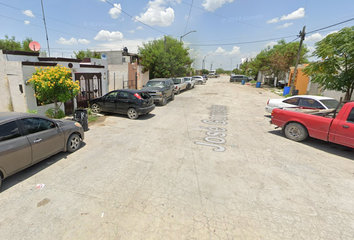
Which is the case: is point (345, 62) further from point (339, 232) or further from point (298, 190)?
point (339, 232)

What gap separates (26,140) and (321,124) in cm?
826

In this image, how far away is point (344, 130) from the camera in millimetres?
5254

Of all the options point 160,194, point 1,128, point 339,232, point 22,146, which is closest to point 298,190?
point 339,232

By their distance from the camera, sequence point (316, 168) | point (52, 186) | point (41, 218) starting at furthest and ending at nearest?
1. point (316, 168)
2. point (52, 186)
3. point (41, 218)

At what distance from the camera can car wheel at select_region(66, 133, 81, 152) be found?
5211 mm

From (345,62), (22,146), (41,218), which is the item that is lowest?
(41,218)

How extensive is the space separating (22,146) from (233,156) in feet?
17.4

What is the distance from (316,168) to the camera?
4.75m

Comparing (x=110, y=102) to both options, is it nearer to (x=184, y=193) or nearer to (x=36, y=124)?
(x=36, y=124)

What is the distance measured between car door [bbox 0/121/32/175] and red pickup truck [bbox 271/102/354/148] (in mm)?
8050

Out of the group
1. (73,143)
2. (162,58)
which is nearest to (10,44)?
(162,58)

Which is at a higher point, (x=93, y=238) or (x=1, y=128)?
(x=1, y=128)

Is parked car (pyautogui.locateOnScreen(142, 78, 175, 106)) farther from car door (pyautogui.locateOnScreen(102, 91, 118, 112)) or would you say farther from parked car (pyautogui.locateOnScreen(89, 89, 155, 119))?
car door (pyautogui.locateOnScreen(102, 91, 118, 112))

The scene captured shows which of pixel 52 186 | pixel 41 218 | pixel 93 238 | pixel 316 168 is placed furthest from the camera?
pixel 316 168
